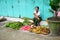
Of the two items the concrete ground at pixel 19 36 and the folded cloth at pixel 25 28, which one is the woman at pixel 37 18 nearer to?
the folded cloth at pixel 25 28

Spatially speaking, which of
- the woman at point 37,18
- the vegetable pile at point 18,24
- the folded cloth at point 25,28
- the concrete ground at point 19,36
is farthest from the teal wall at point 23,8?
the concrete ground at point 19,36

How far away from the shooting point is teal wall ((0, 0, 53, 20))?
32.6ft

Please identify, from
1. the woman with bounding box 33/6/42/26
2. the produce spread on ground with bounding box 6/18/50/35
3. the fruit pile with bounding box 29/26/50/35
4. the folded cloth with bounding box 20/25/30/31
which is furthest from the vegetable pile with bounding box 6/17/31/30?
the fruit pile with bounding box 29/26/50/35

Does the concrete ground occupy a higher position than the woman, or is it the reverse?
the woman

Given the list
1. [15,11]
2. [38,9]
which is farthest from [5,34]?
[15,11]

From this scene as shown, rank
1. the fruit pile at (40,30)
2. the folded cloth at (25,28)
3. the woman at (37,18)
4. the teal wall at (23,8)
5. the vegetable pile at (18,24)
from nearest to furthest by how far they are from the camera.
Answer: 1. the fruit pile at (40,30)
2. the folded cloth at (25,28)
3. the woman at (37,18)
4. the vegetable pile at (18,24)
5. the teal wall at (23,8)

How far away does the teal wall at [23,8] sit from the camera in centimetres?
992

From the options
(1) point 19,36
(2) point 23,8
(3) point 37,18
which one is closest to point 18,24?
(3) point 37,18

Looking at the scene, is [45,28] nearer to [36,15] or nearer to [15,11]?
[36,15]

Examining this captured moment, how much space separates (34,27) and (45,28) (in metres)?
0.54

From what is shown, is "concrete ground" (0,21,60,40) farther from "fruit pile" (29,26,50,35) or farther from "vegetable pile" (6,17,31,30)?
"vegetable pile" (6,17,31,30)

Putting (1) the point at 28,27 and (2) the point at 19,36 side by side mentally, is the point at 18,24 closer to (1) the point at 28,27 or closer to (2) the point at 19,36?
(1) the point at 28,27

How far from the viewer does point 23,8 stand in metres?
11.0

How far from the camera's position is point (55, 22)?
8.13 metres
